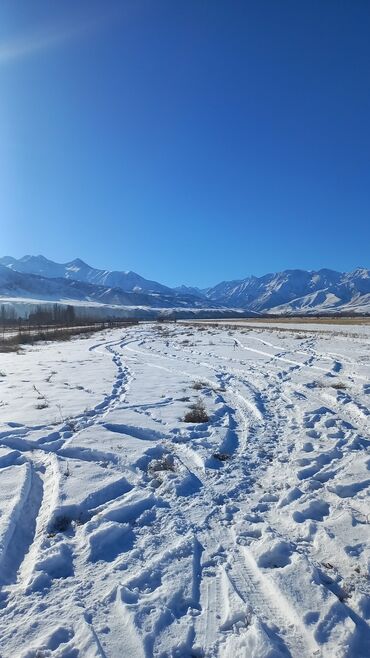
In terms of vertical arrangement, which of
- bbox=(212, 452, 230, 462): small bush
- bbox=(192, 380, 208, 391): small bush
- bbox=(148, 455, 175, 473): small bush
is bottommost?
bbox=(192, 380, 208, 391): small bush

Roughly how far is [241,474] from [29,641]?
437 centimetres

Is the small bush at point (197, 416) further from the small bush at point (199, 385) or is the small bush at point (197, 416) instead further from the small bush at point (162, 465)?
the small bush at point (199, 385)

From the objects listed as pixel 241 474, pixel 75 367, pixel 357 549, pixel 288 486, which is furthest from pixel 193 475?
pixel 75 367

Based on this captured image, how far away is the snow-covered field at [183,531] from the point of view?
3.66 meters

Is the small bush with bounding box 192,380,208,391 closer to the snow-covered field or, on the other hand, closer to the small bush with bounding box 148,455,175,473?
the snow-covered field

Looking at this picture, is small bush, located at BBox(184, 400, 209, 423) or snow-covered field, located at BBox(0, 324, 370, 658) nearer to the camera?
snow-covered field, located at BBox(0, 324, 370, 658)

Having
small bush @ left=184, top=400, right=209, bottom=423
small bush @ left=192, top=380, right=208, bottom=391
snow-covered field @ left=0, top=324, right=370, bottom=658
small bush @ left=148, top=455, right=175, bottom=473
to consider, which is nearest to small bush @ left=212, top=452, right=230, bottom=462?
snow-covered field @ left=0, top=324, right=370, bottom=658

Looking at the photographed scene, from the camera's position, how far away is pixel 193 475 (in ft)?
23.2

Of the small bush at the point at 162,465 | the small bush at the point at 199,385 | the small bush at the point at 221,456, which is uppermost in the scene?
the small bush at the point at 221,456

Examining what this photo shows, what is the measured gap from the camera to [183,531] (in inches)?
209

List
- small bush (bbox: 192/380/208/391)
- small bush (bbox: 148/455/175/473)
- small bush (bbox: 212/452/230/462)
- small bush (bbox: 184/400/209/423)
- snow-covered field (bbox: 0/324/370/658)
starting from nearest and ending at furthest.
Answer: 1. snow-covered field (bbox: 0/324/370/658)
2. small bush (bbox: 148/455/175/473)
3. small bush (bbox: 212/452/230/462)
4. small bush (bbox: 184/400/209/423)
5. small bush (bbox: 192/380/208/391)

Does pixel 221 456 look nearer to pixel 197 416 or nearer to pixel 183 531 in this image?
pixel 197 416

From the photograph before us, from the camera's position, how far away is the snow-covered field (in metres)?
3.66

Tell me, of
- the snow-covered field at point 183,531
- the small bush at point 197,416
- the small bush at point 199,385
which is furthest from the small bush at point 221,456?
the small bush at point 199,385
